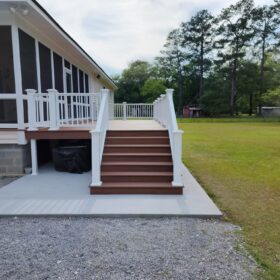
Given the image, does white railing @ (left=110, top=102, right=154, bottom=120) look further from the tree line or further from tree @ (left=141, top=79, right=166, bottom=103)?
tree @ (left=141, top=79, right=166, bottom=103)

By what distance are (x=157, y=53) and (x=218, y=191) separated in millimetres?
48663

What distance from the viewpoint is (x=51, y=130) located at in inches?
241

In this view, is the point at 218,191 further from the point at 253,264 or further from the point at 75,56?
the point at 75,56

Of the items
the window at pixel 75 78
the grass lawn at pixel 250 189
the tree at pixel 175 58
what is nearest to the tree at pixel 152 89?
the tree at pixel 175 58

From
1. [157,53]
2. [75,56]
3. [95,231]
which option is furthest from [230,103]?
[95,231]

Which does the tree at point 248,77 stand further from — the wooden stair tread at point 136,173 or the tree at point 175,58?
the wooden stair tread at point 136,173

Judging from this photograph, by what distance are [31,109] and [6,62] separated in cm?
122

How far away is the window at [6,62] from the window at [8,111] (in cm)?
25

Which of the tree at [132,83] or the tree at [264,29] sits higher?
the tree at [264,29]

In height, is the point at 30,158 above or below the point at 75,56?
below

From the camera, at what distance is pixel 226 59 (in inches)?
1578

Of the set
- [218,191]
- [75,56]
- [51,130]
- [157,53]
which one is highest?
[157,53]

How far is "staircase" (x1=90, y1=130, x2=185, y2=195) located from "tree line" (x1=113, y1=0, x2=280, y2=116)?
104ft

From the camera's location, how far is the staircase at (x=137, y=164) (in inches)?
191
